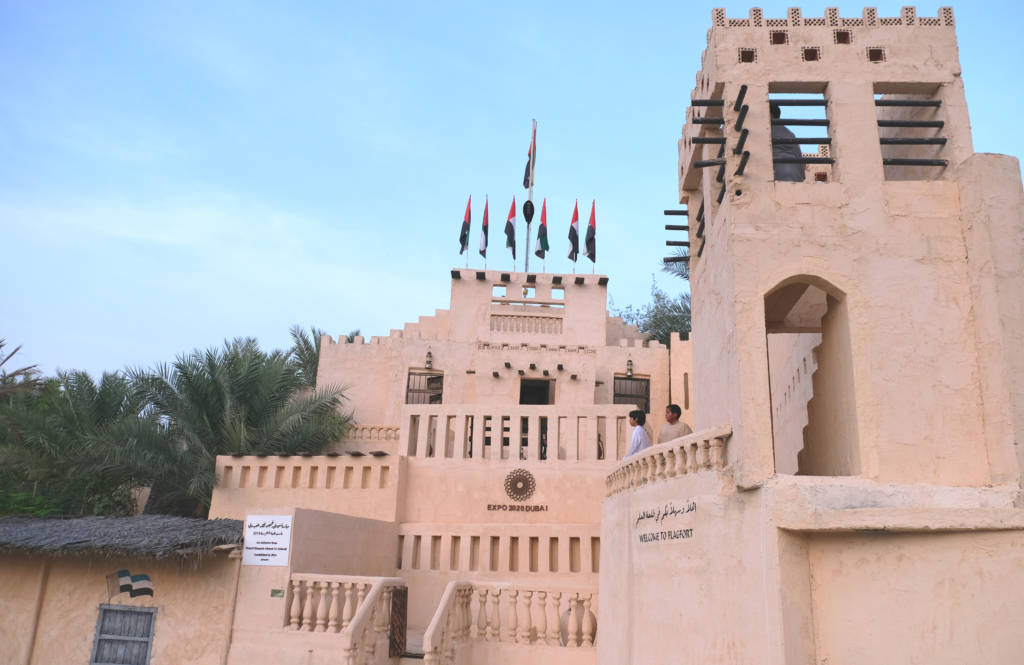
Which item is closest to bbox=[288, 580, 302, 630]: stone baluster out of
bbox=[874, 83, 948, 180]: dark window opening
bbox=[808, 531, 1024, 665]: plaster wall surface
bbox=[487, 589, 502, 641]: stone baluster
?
bbox=[487, 589, 502, 641]: stone baluster

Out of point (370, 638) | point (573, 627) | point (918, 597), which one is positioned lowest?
point (370, 638)

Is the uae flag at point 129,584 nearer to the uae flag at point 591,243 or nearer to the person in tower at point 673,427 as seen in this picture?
the person in tower at point 673,427

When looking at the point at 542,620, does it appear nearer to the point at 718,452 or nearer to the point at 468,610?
the point at 468,610

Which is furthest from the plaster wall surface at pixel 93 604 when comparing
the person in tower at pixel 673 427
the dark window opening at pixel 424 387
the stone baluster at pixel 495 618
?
the dark window opening at pixel 424 387

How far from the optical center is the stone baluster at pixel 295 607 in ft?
37.0

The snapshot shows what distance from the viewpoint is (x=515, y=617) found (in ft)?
36.9

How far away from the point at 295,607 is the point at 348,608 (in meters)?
0.86

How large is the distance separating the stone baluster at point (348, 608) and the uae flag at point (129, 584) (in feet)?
11.0

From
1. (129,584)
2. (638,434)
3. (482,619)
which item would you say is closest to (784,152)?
(638,434)

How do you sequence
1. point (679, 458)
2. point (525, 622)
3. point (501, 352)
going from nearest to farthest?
point (679, 458) → point (525, 622) → point (501, 352)

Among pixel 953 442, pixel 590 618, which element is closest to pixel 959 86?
pixel 953 442

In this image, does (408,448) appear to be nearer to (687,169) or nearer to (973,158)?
(687,169)

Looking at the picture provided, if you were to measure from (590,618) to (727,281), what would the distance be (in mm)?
5520

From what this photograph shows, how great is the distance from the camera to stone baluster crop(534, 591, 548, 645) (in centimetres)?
1103
